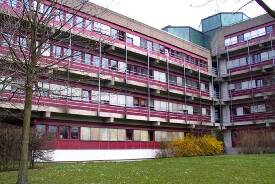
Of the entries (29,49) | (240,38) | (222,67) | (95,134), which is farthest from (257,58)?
(29,49)

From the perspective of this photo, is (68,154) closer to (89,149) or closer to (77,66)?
(89,149)

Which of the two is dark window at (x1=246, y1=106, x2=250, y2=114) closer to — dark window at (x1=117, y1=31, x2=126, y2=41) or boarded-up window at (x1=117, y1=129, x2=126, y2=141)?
boarded-up window at (x1=117, y1=129, x2=126, y2=141)

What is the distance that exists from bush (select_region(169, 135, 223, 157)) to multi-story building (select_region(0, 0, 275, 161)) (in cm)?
301

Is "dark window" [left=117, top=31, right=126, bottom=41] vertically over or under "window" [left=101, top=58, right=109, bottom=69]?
over

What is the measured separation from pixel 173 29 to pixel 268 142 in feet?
71.9

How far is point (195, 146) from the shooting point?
39.9m

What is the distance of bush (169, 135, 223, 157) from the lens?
130 ft

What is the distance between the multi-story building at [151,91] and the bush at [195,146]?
3.01 meters

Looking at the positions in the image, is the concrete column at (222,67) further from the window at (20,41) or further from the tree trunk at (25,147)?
the tree trunk at (25,147)

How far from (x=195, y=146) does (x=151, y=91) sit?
783 cm

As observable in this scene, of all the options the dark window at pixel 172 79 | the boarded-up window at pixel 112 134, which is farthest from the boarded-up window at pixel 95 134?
the dark window at pixel 172 79

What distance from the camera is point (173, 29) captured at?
2207 inches

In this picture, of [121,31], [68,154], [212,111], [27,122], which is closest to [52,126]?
[68,154]

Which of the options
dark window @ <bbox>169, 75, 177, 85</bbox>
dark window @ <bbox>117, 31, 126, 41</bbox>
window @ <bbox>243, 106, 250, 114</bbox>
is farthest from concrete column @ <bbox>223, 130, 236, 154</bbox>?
dark window @ <bbox>117, 31, 126, 41</bbox>
